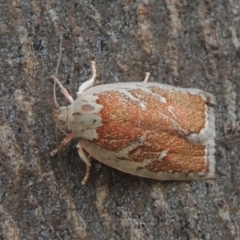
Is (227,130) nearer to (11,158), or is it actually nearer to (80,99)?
(80,99)

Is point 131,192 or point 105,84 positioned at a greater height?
point 105,84

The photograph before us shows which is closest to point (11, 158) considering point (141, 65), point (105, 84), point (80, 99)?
point (80, 99)

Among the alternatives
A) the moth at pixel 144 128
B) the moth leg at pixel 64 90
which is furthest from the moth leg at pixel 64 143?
the moth leg at pixel 64 90

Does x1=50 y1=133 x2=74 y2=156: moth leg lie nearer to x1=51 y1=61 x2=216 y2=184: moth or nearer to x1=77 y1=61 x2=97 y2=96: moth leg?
x1=51 y1=61 x2=216 y2=184: moth

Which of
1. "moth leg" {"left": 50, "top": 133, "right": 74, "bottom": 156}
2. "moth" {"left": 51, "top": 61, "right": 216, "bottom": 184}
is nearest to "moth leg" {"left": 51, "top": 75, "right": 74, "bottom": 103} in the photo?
"moth" {"left": 51, "top": 61, "right": 216, "bottom": 184}

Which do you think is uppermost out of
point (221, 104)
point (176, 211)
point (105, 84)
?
point (105, 84)

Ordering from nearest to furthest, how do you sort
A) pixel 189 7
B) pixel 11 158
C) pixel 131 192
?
pixel 11 158, pixel 131 192, pixel 189 7

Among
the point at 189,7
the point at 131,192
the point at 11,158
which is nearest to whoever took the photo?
the point at 11,158
